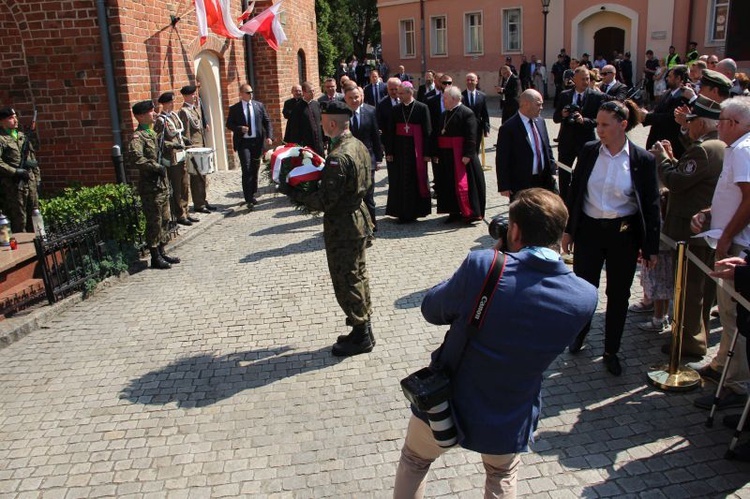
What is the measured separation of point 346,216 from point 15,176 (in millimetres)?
4843

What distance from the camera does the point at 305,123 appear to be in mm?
10617

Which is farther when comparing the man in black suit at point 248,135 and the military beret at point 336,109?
the man in black suit at point 248,135

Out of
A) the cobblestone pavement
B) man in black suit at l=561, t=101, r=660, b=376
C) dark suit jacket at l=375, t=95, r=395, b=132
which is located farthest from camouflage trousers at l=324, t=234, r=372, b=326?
dark suit jacket at l=375, t=95, r=395, b=132

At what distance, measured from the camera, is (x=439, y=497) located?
11.6 feet

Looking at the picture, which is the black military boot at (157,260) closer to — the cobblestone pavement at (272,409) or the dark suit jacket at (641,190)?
the cobblestone pavement at (272,409)

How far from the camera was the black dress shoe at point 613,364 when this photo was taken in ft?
15.8

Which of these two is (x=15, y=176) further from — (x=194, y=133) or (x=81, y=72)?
(x=194, y=133)

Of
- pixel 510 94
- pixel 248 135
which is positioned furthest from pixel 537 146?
pixel 510 94

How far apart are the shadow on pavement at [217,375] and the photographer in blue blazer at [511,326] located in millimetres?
2500

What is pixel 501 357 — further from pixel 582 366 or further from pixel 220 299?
pixel 220 299

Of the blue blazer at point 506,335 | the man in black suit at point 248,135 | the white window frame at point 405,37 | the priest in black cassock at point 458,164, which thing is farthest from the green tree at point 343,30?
the blue blazer at point 506,335

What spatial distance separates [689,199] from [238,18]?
11.3 meters

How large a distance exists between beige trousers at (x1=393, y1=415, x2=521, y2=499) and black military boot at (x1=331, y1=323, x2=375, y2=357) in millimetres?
2394

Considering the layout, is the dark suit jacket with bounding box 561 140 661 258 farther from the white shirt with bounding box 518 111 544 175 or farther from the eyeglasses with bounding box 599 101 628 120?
the white shirt with bounding box 518 111 544 175
